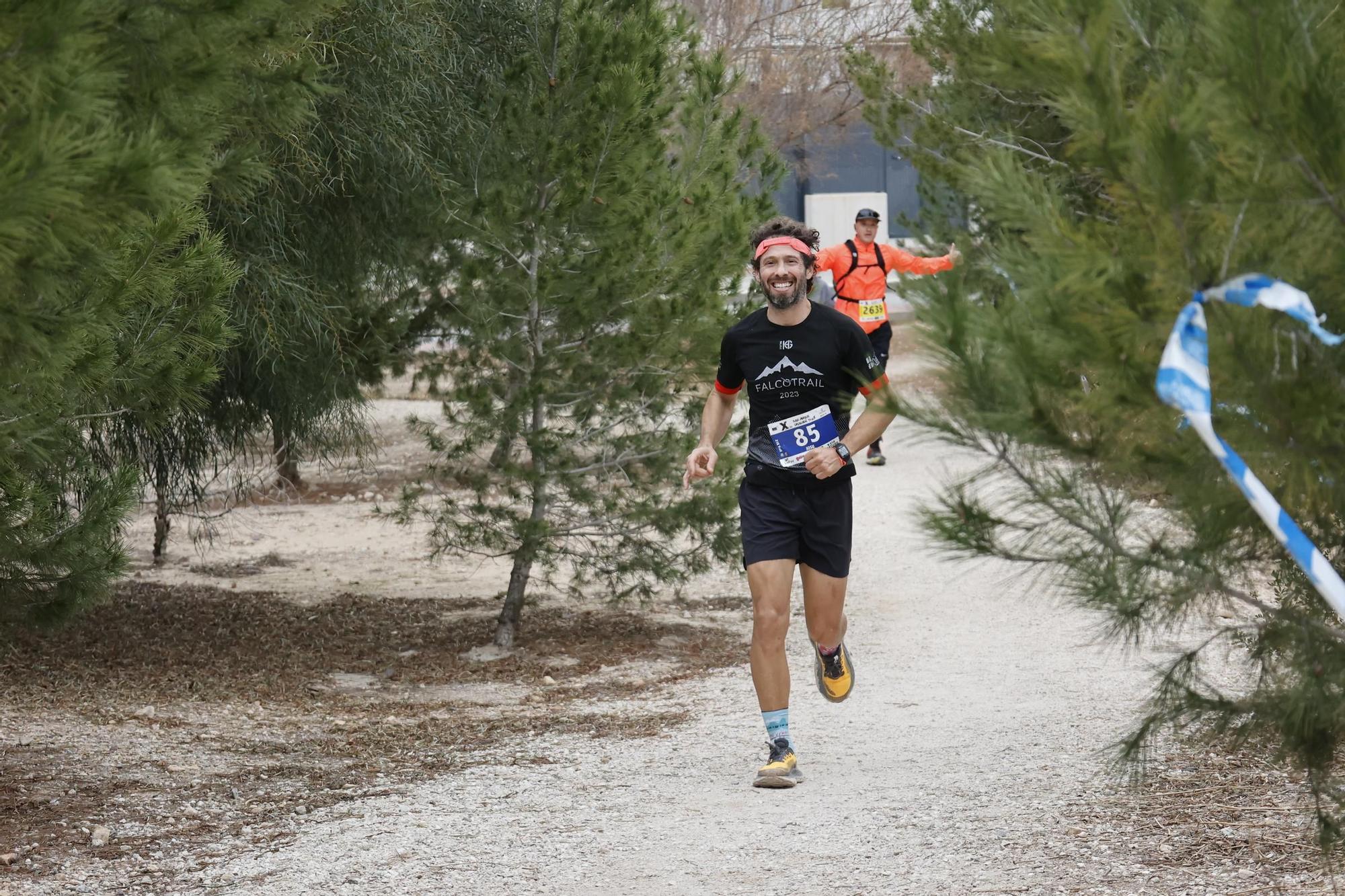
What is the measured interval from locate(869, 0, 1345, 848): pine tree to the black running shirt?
7.13ft

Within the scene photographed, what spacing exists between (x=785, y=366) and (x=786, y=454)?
0.30 m

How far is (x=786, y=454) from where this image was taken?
5492mm

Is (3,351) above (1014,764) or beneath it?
above

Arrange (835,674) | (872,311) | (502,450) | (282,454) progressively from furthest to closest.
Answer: (872,311)
(282,454)
(502,450)
(835,674)

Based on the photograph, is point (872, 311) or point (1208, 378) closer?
point (1208, 378)

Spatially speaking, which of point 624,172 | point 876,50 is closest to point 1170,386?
point 624,172

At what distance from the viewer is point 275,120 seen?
15.4 feet

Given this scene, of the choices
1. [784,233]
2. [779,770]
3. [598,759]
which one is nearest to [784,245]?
[784,233]

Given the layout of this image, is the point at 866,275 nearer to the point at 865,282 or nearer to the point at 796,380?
the point at 865,282

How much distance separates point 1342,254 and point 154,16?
2310 mm

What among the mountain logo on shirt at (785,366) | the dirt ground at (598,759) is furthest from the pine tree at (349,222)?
the mountain logo on shirt at (785,366)

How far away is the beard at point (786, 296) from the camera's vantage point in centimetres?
552

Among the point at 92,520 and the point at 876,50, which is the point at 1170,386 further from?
the point at 876,50

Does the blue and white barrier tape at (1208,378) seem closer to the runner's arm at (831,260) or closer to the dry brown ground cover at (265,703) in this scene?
the dry brown ground cover at (265,703)
